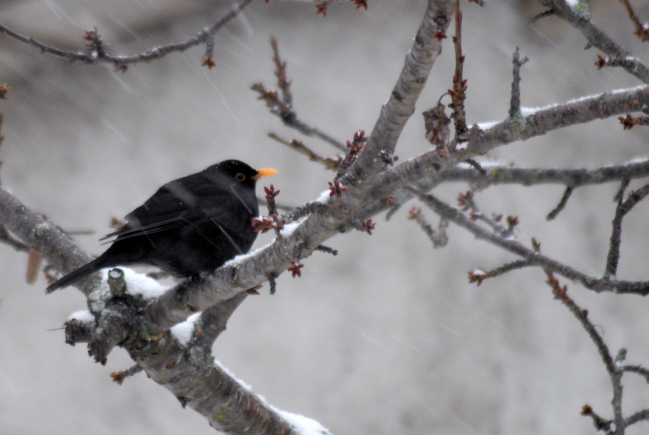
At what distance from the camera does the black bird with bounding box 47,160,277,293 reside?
76.8 inches

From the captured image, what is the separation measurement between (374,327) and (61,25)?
3.15m

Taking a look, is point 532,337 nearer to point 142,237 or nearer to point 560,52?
point 560,52

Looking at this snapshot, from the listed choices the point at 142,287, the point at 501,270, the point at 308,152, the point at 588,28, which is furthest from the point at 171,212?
the point at 588,28

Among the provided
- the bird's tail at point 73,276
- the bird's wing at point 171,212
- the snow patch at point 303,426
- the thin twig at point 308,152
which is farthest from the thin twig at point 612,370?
the bird's tail at point 73,276

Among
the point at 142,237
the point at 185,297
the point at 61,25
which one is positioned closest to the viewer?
the point at 185,297

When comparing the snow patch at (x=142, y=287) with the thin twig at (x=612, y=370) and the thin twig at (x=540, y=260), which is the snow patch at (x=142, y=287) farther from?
the thin twig at (x=612, y=370)

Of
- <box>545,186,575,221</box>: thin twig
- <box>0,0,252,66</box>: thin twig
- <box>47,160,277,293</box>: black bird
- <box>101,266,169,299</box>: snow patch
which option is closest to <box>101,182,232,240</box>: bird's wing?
<box>47,160,277,293</box>: black bird

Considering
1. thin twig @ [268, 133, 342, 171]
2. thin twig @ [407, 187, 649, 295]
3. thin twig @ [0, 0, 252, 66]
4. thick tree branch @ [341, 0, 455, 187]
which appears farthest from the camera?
thin twig @ [268, 133, 342, 171]

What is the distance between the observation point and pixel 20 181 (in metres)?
4.21

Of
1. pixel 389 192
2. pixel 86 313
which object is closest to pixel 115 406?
pixel 86 313

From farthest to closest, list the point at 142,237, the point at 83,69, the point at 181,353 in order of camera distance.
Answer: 1. the point at 83,69
2. the point at 142,237
3. the point at 181,353

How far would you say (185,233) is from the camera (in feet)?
6.68

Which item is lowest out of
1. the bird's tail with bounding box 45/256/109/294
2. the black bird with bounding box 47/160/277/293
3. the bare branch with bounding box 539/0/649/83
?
the bird's tail with bounding box 45/256/109/294

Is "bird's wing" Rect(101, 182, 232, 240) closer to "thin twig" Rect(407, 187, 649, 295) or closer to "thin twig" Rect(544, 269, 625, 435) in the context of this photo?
"thin twig" Rect(407, 187, 649, 295)
